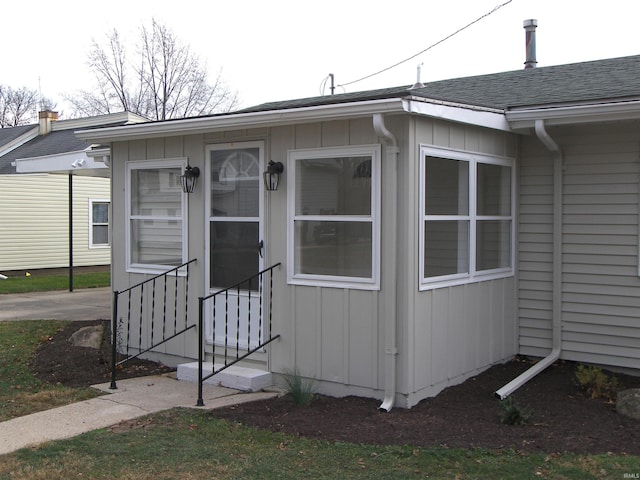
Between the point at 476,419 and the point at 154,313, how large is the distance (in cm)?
365

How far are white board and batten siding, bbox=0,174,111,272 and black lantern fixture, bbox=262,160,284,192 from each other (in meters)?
12.8

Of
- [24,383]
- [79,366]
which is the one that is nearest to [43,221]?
[79,366]

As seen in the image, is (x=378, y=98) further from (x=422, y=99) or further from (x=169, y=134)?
(x=169, y=134)

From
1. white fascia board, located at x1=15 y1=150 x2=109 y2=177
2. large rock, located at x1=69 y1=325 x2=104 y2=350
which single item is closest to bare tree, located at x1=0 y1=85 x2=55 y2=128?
white fascia board, located at x1=15 y1=150 x2=109 y2=177

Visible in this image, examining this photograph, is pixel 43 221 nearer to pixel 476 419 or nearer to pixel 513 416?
pixel 476 419

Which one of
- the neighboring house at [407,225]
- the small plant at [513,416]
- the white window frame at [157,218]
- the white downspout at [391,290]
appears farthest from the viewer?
the white window frame at [157,218]

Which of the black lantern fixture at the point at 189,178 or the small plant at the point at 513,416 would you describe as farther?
A: the black lantern fixture at the point at 189,178

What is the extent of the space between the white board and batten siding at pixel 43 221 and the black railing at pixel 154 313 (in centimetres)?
1079

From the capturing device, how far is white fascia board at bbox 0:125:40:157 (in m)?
19.5

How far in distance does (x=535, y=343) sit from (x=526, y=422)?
2.12 m

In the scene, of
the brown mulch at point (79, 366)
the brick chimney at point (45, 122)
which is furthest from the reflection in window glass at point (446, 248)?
the brick chimney at point (45, 122)

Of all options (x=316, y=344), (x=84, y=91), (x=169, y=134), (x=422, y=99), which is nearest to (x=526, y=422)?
(x=316, y=344)

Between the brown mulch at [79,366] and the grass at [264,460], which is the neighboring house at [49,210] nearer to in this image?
the brown mulch at [79,366]

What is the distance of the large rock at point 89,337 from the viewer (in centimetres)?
810
